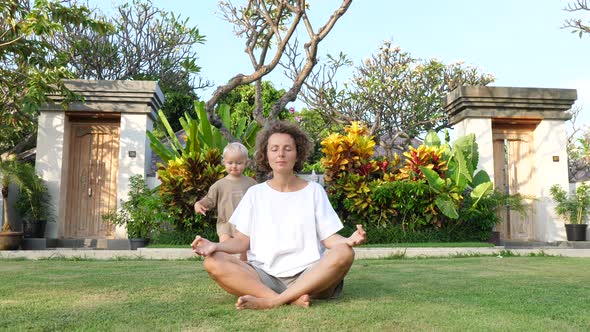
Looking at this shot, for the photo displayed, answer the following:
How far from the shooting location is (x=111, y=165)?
385 inches

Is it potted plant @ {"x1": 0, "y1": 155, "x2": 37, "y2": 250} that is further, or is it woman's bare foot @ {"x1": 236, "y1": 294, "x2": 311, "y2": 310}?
potted plant @ {"x1": 0, "y1": 155, "x2": 37, "y2": 250}

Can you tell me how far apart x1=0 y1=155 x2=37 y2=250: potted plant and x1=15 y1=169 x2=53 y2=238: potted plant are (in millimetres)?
87

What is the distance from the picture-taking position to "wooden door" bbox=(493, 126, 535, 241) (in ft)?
32.6

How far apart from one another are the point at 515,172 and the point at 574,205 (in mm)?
1266

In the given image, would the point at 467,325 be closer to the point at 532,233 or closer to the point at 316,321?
the point at 316,321

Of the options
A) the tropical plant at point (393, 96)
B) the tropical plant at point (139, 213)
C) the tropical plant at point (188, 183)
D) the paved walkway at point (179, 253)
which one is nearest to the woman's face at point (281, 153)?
the paved walkway at point (179, 253)

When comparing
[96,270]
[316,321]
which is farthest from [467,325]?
[96,270]

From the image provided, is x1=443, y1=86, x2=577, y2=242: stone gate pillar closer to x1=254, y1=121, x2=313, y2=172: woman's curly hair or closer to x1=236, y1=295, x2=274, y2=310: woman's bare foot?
x1=254, y1=121, x2=313, y2=172: woman's curly hair

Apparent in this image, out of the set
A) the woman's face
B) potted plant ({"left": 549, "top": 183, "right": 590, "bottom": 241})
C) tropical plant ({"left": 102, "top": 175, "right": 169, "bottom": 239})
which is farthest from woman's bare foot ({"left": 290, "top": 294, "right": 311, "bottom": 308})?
potted plant ({"left": 549, "top": 183, "right": 590, "bottom": 241})

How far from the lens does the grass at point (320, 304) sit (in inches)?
87.6

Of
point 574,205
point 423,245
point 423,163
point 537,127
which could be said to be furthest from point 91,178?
point 574,205

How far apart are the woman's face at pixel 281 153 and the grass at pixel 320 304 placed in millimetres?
808

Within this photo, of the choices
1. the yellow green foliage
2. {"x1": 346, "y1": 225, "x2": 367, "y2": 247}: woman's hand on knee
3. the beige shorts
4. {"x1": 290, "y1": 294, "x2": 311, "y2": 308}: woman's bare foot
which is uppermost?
the yellow green foliage

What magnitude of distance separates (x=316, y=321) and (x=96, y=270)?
3.32 m
